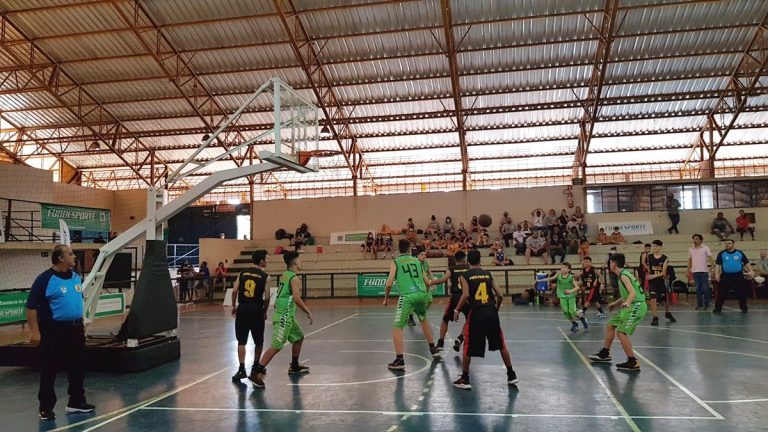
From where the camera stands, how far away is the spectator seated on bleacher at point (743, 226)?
85.6ft

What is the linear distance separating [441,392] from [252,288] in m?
3.24

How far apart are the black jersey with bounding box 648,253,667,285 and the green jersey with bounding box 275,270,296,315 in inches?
377

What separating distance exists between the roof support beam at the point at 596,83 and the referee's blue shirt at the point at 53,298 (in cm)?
2140

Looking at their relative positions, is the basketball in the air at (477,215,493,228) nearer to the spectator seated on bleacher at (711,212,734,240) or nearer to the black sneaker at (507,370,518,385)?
the spectator seated on bleacher at (711,212,734,240)

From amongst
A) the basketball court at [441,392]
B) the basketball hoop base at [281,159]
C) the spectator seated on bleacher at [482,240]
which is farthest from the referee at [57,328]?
the spectator seated on bleacher at [482,240]

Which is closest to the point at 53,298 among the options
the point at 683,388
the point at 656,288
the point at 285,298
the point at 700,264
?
the point at 285,298

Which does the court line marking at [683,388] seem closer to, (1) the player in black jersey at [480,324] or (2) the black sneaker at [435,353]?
(1) the player in black jersey at [480,324]

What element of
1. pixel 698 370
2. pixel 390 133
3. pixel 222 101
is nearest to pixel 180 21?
pixel 222 101

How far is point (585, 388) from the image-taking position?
7.16 metres

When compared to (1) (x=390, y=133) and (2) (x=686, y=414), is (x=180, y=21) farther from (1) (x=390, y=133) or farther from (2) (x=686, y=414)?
(2) (x=686, y=414)

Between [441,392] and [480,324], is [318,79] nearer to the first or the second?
[480,324]

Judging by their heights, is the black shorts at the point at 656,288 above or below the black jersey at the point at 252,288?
below

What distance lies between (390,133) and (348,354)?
2227cm

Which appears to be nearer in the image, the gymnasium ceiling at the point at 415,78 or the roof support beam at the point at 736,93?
the gymnasium ceiling at the point at 415,78
